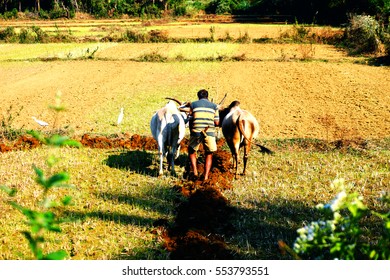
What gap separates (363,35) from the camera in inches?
1005

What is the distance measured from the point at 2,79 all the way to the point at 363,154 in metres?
20.0

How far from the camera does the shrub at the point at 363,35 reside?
2466 cm

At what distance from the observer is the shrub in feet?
80.9

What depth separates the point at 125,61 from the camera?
25.6 metres

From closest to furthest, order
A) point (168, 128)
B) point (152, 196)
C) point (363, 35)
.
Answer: point (152, 196), point (168, 128), point (363, 35)

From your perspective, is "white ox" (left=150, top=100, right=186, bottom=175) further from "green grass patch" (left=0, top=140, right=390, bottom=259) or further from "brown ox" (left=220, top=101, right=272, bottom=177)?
"brown ox" (left=220, top=101, right=272, bottom=177)

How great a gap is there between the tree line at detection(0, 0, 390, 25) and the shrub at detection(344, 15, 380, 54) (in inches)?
370

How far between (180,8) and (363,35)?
28967 millimetres

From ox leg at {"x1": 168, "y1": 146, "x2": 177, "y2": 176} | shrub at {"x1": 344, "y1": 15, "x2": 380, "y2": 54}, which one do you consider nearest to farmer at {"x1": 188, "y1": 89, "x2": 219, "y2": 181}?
ox leg at {"x1": 168, "y1": 146, "x2": 177, "y2": 176}

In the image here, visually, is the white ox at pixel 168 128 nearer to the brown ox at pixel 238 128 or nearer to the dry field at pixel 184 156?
the dry field at pixel 184 156

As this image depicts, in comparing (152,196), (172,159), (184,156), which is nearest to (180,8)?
(184,156)

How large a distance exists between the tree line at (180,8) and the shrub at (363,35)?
940cm

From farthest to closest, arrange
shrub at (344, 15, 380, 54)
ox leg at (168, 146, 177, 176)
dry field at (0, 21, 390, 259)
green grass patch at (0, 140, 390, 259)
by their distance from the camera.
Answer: shrub at (344, 15, 380, 54)
ox leg at (168, 146, 177, 176)
dry field at (0, 21, 390, 259)
green grass patch at (0, 140, 390, 259)

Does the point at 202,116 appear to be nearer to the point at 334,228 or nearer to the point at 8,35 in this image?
the point at 334,228
